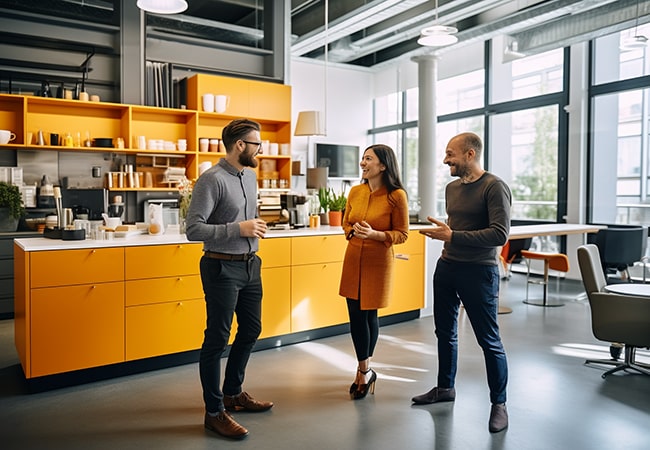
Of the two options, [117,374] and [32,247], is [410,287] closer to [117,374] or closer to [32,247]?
[117,374]

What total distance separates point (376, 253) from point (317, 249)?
4.55ft

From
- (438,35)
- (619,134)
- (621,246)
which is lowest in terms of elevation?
(621,246)

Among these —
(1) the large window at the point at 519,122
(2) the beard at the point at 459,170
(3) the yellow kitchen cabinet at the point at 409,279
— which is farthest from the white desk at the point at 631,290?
(1) the large window at the point at 519,122

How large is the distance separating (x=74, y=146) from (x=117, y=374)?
3.24m

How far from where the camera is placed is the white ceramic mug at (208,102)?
658 cm

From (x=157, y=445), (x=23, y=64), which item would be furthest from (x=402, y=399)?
(x=23, y=64)

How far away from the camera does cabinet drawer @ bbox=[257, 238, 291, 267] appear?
4.30 metres

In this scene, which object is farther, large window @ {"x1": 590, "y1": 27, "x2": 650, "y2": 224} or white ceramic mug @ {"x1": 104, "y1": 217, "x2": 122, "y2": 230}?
large window @ {"x1": 590, "y1": 27, "x2": 650, "y2": 224}

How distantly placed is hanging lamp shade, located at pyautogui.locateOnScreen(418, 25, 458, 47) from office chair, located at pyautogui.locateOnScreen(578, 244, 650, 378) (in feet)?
8.52

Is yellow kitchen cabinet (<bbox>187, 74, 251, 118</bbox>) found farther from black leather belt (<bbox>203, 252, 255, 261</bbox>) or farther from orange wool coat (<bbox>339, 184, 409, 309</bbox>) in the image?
black leather belt (<bbox>203, 252, 255, 261</bbox>)

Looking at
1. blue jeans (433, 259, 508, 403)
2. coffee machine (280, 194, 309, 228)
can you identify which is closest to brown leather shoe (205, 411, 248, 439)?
blue jeans (433, 259, 508, 403)

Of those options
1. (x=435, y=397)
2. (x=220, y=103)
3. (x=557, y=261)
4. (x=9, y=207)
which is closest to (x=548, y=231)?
(x=557, y=261)

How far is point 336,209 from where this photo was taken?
5281 millimetres

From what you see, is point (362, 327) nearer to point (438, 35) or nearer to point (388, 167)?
point (388, 167)
